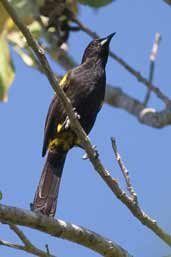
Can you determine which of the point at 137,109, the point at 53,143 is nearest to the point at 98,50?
the point at 137,109

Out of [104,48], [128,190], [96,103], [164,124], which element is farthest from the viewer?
[104,48]

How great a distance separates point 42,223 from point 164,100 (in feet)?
5.60

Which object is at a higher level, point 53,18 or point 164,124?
point 53,18

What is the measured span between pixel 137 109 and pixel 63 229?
1.92m

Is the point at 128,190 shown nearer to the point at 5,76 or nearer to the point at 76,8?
the point at 5,76

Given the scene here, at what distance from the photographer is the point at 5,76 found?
11.5 ft

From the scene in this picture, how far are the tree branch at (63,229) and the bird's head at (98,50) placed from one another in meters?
2.42

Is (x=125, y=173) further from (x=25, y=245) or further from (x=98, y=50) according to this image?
(x=98, y=50)

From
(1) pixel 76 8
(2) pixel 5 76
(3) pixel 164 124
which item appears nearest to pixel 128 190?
(2) pixel 5 76

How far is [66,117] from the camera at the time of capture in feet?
15.3

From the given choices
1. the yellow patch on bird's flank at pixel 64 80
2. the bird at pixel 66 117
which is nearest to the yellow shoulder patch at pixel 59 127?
the bird at pixel 66 117

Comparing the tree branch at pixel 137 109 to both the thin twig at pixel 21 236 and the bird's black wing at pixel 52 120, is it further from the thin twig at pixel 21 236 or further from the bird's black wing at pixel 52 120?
the thin twig at pixel 21 236

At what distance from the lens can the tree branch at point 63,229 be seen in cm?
289

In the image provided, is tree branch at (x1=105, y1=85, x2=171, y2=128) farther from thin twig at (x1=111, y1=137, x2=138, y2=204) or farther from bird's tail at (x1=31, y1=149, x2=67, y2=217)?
thin twig at (x1=111, y1=137, x2=138, y2=204)
